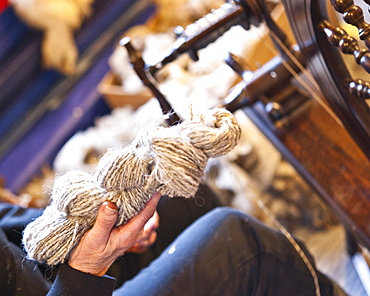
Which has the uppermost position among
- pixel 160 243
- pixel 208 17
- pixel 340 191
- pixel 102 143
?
pixel 208 17

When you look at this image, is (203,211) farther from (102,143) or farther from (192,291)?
(102,143)

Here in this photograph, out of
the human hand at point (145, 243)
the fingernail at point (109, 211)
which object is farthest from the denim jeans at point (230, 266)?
the fingernail at point (109, 211)

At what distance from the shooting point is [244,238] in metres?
0.75

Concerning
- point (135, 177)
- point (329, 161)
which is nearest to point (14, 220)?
point (135, 177)

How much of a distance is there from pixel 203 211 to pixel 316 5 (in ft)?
1.67

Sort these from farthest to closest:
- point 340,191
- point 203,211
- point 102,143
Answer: point 102,143, point 203,211, point 340,191

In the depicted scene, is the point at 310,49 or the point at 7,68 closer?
the point at 310,49

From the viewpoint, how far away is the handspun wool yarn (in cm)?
56

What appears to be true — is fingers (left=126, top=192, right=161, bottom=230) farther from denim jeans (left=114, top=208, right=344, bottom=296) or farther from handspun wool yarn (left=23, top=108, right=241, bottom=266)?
denim jeans (left=114, top=208, right=344, bottom=296)

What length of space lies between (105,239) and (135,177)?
0.10 metres

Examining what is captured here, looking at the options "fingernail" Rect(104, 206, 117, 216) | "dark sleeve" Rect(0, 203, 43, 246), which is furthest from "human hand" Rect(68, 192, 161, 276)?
"dark sleeve" Rect(0, 203, 43, 246)

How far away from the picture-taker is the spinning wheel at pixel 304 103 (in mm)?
667

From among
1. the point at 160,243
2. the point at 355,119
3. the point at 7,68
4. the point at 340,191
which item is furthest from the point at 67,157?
the point at 355,119

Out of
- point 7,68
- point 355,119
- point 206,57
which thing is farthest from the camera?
point 7,68
